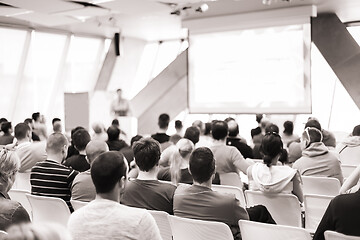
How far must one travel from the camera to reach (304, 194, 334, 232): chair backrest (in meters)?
3.92

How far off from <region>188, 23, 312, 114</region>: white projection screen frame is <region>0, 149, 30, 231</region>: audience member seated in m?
8.01

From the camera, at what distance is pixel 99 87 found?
14.6 m

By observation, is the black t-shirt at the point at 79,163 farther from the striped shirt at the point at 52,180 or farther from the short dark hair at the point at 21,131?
the short dark hair at the point at 21,131

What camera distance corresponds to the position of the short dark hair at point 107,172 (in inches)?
101

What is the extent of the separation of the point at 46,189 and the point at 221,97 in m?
7.51

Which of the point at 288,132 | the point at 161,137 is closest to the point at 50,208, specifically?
the point at 161,137

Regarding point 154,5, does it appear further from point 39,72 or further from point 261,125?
point 39,72

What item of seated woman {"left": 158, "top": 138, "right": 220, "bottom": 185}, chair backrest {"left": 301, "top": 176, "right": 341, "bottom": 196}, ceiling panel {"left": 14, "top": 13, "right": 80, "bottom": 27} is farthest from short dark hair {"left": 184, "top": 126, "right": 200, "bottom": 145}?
ceiling panel {"left": 14, "top": 13, "right": 80, "bottom": 27}

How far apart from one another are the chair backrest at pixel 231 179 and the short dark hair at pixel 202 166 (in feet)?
6.90

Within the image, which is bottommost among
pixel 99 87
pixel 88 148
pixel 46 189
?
pixel 46 189

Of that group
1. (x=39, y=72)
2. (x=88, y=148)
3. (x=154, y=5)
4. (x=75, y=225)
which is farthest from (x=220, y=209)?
(x=39, y=72)

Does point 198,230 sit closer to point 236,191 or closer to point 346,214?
point 346,214

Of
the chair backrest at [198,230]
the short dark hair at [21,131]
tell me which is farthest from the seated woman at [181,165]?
the short dark hair at [21,131]

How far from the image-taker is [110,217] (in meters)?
2.46
